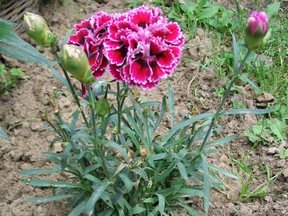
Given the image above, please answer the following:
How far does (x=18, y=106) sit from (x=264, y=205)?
116 cm

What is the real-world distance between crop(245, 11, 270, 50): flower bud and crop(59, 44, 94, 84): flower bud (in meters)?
0.41

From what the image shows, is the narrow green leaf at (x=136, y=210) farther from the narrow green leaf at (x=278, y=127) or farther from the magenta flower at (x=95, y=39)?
the narrow green leaf at (x=278, y=127)

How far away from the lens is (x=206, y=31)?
111 inches

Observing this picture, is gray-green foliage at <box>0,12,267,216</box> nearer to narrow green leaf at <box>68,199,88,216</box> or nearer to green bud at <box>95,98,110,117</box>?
narrow green leaf at <box>68,199,88,216</box>

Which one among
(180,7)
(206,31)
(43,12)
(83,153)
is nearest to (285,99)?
(206,31)

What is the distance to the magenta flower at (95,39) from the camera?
1.48 meters

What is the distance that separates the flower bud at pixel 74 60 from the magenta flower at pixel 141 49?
0.13 metres

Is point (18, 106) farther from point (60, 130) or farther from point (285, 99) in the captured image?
point (285, 99)

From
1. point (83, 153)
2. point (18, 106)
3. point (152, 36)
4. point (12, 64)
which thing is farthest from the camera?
point (12, 64)

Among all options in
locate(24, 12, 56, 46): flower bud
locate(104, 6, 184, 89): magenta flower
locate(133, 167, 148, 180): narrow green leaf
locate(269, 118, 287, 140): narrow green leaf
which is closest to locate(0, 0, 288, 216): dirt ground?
locate(269, 118, 287, 140): narrow green leaf

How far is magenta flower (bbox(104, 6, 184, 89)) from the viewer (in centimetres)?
142

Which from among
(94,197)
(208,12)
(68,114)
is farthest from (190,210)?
(208,12)

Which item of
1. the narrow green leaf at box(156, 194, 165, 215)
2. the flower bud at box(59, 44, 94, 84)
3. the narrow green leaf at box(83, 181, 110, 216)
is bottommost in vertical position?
the narrow green leaf at box(156, 194, 165, 215)

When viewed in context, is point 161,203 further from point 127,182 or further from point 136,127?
point 136,127
